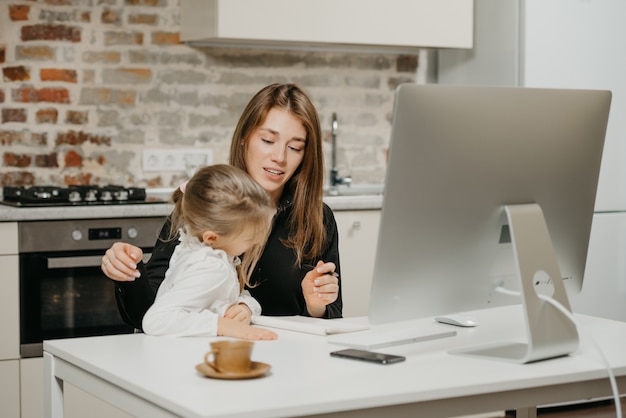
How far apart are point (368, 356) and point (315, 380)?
21 cm

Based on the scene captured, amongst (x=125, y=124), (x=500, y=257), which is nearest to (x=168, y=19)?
(x=125, y=124)

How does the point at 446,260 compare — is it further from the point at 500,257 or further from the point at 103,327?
the point at 103,327

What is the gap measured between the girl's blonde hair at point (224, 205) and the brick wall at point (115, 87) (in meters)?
1.97

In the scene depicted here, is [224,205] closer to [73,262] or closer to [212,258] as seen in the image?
[212,258]

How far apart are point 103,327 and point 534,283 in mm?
2081

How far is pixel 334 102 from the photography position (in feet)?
15.0

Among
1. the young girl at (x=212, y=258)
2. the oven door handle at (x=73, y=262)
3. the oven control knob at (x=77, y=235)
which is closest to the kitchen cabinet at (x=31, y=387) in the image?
the oven door handle at (x=73, y=262)

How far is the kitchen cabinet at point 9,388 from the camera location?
11.0 feet

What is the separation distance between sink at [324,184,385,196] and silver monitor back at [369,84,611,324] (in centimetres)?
243

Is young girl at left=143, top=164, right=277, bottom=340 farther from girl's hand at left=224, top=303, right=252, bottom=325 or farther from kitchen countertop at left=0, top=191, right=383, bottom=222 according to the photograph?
kitchen countertop at left=0, top=191, right=383, bottom=222

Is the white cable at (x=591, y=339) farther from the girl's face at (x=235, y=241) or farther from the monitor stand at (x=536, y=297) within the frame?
the girl's face at (x=235, y=241)

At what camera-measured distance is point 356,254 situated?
13.1ft

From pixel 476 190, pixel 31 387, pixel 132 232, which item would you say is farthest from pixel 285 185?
pixel 31 387

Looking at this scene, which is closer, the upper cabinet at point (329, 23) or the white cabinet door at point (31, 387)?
the white cabinet door at point (31, 387)
